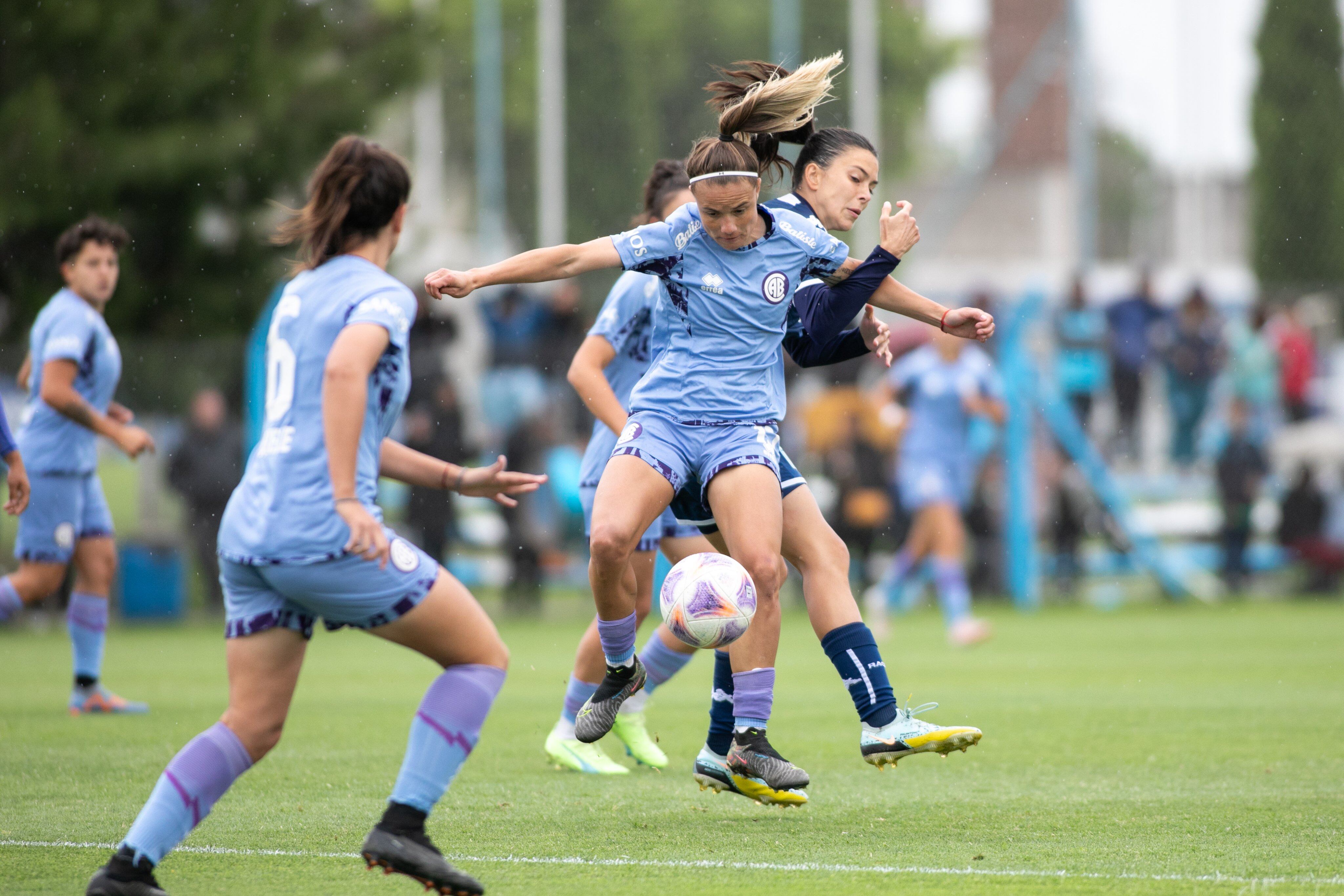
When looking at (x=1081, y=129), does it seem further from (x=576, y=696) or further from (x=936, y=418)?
(x=576, y=696)

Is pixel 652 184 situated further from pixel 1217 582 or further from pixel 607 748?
pixel 1217 582

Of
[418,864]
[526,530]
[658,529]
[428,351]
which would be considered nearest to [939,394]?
[526,530]

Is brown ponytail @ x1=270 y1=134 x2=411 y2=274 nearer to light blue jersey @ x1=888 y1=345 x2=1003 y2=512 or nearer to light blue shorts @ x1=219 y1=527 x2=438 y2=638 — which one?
light blue shorts @ x1=219 y1=527 x2=438 y2=638

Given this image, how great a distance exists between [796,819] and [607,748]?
2.23 metres

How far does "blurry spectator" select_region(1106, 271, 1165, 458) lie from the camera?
1708cm

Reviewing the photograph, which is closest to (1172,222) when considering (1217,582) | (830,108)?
(830,108)

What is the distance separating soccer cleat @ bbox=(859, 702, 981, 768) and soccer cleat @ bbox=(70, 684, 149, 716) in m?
4.84

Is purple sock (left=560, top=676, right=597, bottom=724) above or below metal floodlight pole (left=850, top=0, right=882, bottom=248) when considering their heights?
below

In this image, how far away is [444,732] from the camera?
408 centimetres

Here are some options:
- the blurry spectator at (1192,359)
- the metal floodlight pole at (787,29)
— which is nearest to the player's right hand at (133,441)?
the blurry spectator at (1192,359)

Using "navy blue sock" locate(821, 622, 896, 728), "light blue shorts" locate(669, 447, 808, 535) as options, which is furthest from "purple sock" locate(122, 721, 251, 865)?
"navy blue sock" locate(821, 622, 896, 728)

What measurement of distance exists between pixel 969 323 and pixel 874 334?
422 mm

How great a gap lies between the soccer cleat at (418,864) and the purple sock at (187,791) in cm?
43

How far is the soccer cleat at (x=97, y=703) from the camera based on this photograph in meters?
8.66
